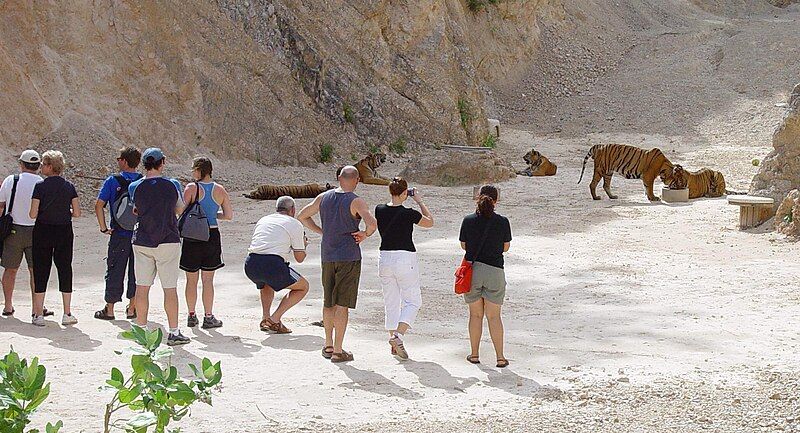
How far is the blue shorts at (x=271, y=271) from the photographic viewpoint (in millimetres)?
8859

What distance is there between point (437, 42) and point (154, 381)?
25.0 meters

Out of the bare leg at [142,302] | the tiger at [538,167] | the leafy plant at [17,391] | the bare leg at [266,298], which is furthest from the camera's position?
the tiger at [538,167]

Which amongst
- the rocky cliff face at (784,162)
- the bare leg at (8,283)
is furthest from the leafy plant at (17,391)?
the rocky cliff face at (784,162)

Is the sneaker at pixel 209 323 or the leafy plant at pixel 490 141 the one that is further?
the leafy plant at pixel 490 141

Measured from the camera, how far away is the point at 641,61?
37.1 meters

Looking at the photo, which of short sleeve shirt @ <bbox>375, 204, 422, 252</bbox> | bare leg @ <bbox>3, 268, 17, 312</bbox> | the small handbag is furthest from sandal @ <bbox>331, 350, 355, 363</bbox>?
bare leg @ <bbox>3, 268, 17, 312</bbox>

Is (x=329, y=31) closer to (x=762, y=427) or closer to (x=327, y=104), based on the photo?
(x=327, y=104)

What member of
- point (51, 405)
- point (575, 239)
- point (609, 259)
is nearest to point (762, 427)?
point (51, 405)

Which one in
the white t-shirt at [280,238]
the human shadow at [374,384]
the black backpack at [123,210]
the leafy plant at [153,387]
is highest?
the black backpack at [123,210]

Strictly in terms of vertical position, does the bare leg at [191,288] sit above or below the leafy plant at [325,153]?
below

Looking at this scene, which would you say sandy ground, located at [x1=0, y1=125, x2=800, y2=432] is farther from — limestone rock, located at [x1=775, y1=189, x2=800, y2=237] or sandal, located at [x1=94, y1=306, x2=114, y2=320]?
limestone rock, located at [x1=775, y1=189, x2=800, y2=237]

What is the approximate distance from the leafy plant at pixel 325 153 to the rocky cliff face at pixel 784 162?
34.2ft

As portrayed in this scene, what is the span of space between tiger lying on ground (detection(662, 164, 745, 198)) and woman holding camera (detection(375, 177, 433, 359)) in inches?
485

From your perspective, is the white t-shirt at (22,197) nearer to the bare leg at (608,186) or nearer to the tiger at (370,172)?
the tiger at (370,172)
